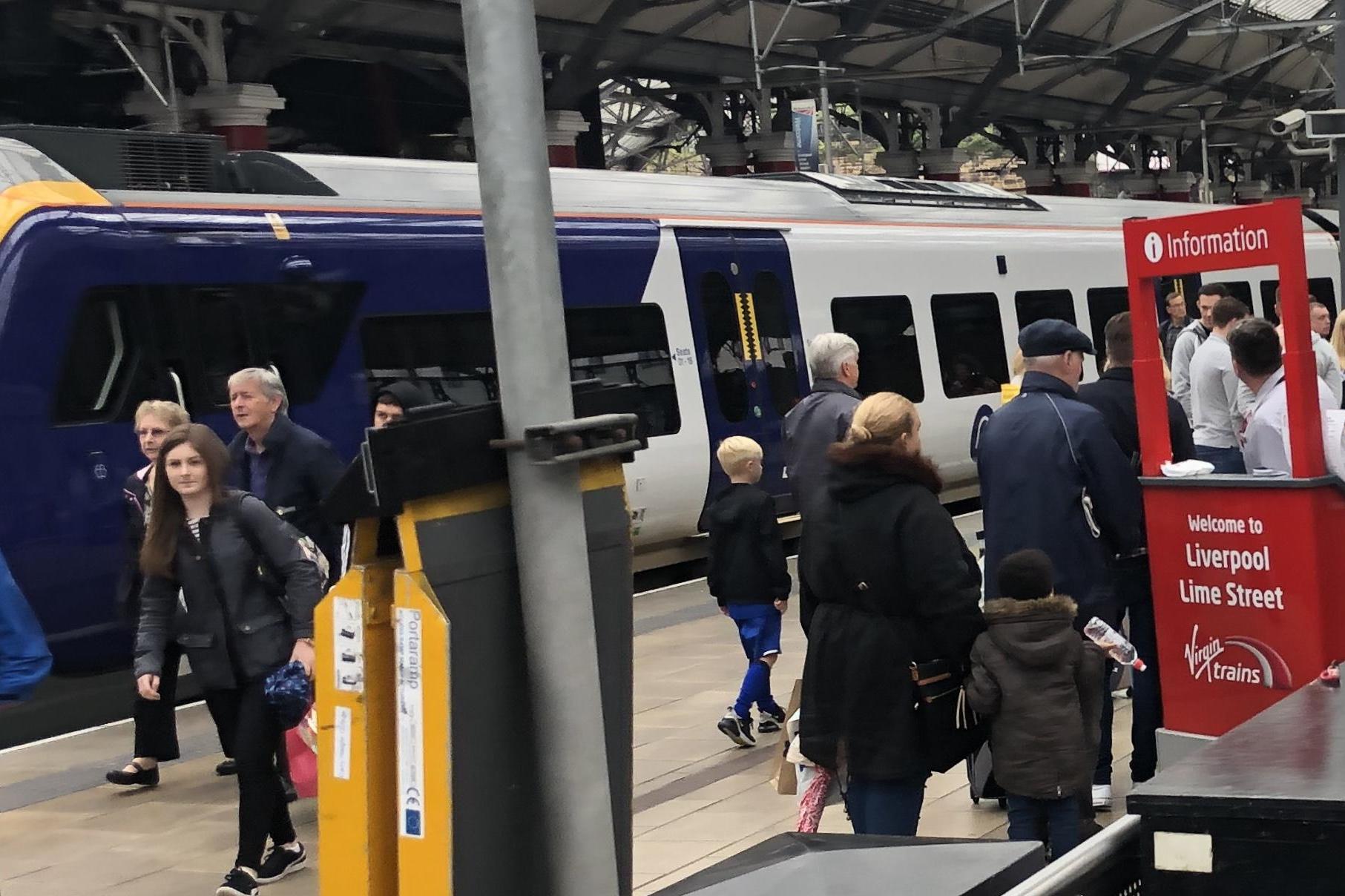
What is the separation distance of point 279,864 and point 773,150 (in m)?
23.9

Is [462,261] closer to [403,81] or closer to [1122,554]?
[1122,554]

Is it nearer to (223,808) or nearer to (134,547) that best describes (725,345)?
(134,547)

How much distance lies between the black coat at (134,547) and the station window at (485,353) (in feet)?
6.56

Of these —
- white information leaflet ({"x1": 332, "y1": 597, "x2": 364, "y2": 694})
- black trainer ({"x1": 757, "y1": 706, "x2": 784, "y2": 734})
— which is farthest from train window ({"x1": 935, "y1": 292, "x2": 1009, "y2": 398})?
white information leaflet ({"x1": 332, "y1": 597, "x2": 364, "y2": 694})

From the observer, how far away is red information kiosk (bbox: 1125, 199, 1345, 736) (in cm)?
558

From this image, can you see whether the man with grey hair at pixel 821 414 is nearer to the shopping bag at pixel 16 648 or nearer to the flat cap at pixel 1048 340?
the flat cap at pixel 1048 340

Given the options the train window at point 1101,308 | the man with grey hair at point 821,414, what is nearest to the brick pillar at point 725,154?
the train window at point 1101,308

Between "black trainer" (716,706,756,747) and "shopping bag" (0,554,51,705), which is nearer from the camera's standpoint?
"shopping bag" (0,554,51,705)

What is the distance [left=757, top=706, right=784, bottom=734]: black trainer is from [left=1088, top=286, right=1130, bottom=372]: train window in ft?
37.5

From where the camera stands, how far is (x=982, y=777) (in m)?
6.33

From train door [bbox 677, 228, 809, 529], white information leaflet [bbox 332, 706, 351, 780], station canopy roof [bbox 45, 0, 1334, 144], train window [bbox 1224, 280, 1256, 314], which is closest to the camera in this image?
white information leaflet [bbox 332, 706, 351, 780]

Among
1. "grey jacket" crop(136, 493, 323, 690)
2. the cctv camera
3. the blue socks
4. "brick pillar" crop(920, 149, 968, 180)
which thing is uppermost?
"brick pillar" crop(920, 149, 968, 180)

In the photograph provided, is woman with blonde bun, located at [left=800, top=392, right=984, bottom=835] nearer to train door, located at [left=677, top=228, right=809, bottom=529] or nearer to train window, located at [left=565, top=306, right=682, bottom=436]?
train window, located at [left=565, top=306, right=682, bottom=436]

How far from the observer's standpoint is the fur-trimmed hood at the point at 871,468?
16.3ft
